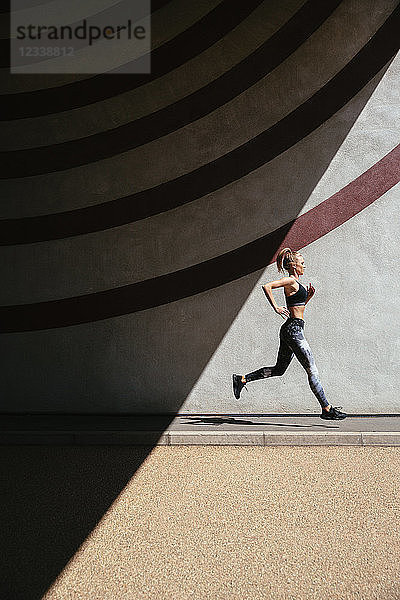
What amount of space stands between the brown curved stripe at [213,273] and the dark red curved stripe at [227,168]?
854 millimetres

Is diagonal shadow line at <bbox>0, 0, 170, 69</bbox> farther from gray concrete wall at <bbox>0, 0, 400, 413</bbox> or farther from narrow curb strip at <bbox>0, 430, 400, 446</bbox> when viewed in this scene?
narrow curb strip at <bbox>0, 430, 400, 446</bbox>

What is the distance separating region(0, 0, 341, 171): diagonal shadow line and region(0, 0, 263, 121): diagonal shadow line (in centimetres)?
47

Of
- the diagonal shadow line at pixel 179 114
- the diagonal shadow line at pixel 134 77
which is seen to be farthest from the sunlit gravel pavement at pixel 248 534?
the diagonal shadow line at pixel 134 77

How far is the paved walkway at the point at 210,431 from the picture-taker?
21.4ft

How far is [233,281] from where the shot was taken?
7992mm

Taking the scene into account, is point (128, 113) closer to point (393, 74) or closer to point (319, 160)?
point (319, 160)

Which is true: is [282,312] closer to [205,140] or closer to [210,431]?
[210,431]

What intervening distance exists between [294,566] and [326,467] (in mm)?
2188

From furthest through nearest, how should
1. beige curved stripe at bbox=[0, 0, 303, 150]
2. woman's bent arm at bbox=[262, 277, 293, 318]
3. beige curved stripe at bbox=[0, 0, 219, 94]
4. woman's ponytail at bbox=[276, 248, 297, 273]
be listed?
beige curved stripe at bbox=[0, 0, 219, 94], beige curved stripe at bbox=[0, 0, 303, 150], woman's ponytail at bbox=[276, 248, 297, 273], woman's bent arm at bbox=[262, 277, 293, 318]

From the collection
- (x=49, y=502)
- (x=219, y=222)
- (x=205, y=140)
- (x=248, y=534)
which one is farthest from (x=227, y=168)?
(x=248, y=534)

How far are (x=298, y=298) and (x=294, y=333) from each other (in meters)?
0.41

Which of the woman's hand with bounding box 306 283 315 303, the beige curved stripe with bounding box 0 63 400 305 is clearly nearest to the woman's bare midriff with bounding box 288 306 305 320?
the woman's hand with bounding box 306 283 315 303

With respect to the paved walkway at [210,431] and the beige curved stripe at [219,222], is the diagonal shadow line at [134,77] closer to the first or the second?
the beige curved stripe at [219,222]

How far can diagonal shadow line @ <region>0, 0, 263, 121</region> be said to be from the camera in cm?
820
